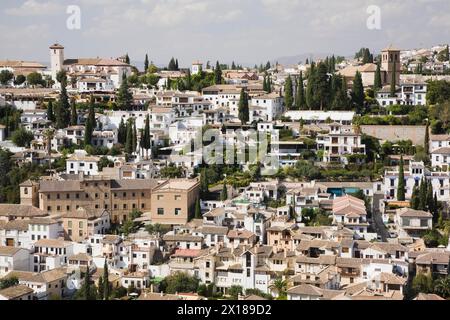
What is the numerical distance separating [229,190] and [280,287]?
316cm

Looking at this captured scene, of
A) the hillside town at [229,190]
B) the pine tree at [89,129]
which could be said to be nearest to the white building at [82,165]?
the hillside town at [229,190]

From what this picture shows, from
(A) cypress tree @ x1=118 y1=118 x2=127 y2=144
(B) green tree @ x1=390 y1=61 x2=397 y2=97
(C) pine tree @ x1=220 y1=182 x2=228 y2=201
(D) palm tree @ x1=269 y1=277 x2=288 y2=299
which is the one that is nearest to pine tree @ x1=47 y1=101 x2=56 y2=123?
(A) cypress tree @ x1=118 y1=118 x2=127 y2=144

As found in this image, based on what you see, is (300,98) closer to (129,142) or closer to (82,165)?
(129,142)

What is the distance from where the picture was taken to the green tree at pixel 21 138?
41.9 feet

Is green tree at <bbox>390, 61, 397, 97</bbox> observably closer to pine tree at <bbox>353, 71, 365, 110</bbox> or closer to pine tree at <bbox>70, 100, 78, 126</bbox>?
pine tree at <bbox>353, 71, 365, 110</bbox>

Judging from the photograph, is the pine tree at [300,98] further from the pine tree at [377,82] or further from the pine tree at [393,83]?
the pine tree at [393,83]

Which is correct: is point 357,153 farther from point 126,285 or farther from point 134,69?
point 134,69

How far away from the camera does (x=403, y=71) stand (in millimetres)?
17359

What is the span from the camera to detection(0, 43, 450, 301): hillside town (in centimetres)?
800

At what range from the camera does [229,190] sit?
10.7 metres

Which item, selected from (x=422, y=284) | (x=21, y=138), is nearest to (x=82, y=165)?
(x=21, y=138)

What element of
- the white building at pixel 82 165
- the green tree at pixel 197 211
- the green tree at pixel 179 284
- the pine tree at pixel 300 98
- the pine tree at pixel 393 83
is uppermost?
the pine tree at pixel 393 83

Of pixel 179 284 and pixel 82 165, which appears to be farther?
pixel 82 165

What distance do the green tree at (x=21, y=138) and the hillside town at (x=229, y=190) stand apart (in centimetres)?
3
